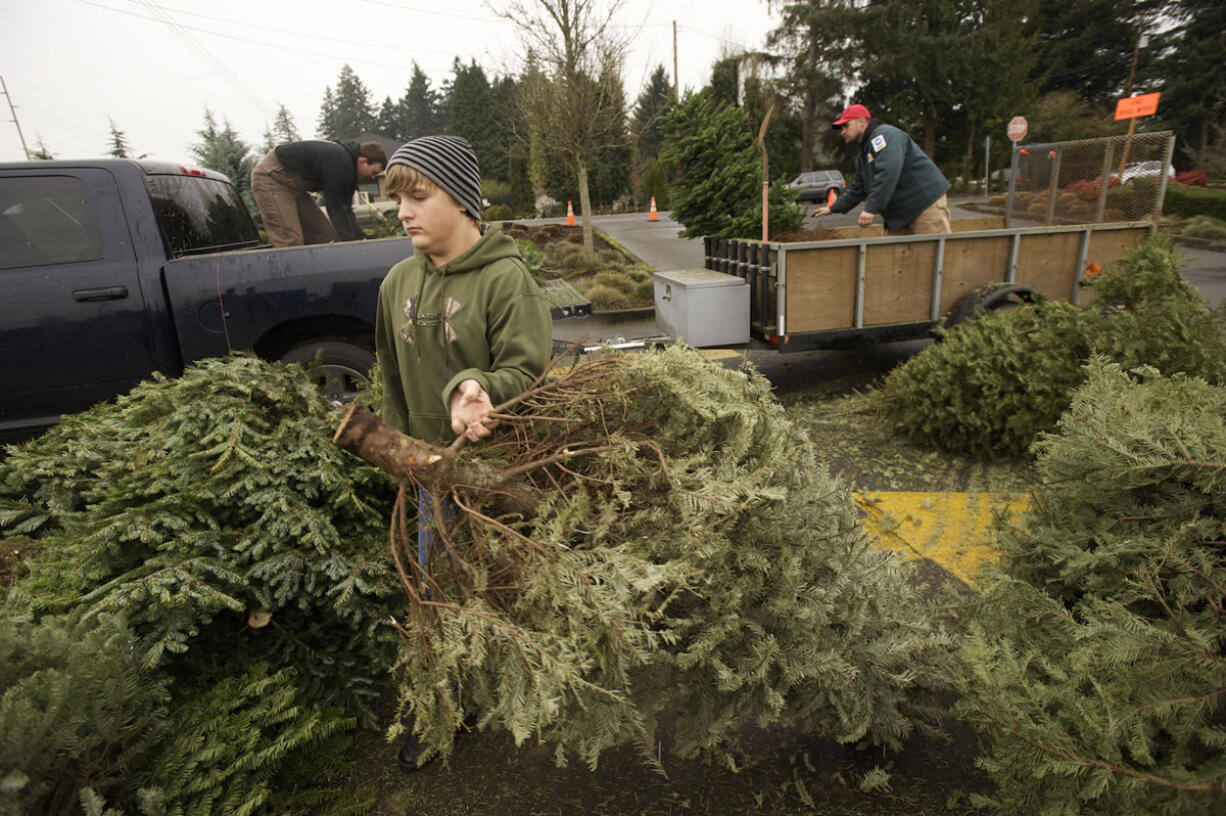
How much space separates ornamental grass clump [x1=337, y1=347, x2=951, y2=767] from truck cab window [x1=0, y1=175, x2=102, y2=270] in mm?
3789

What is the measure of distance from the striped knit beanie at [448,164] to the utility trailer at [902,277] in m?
3.58

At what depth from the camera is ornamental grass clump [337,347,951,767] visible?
144 cm

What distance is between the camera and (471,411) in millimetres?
1681

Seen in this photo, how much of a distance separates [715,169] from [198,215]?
5104 millimetres

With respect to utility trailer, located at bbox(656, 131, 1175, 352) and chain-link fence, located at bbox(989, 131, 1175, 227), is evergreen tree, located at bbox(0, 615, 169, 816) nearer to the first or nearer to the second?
utility trailer, located at bbox(656, 131, 1175, 352)

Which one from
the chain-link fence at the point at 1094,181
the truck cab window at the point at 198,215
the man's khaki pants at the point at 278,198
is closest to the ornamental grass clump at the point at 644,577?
the truck cab window at the point at 198,215

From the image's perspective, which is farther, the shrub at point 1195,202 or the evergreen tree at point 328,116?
the evergreen tree at point 328,116

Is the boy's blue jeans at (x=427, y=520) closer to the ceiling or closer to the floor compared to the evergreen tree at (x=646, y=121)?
closer to the floor

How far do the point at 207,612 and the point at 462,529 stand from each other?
1.07m

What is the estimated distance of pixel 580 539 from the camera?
5.38ft

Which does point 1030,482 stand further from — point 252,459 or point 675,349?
point 252,459

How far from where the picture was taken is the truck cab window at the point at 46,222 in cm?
407

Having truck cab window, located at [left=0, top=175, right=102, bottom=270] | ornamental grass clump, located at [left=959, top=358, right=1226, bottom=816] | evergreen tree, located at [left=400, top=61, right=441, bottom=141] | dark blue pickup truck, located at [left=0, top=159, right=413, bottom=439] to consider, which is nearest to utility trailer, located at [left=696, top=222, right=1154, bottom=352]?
dark blue pickup truck, located at [left=0, top=159, right=413, bottom=439]

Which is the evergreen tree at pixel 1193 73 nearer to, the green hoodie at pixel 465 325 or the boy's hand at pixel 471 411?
the green hoodie at pixel 465 325
